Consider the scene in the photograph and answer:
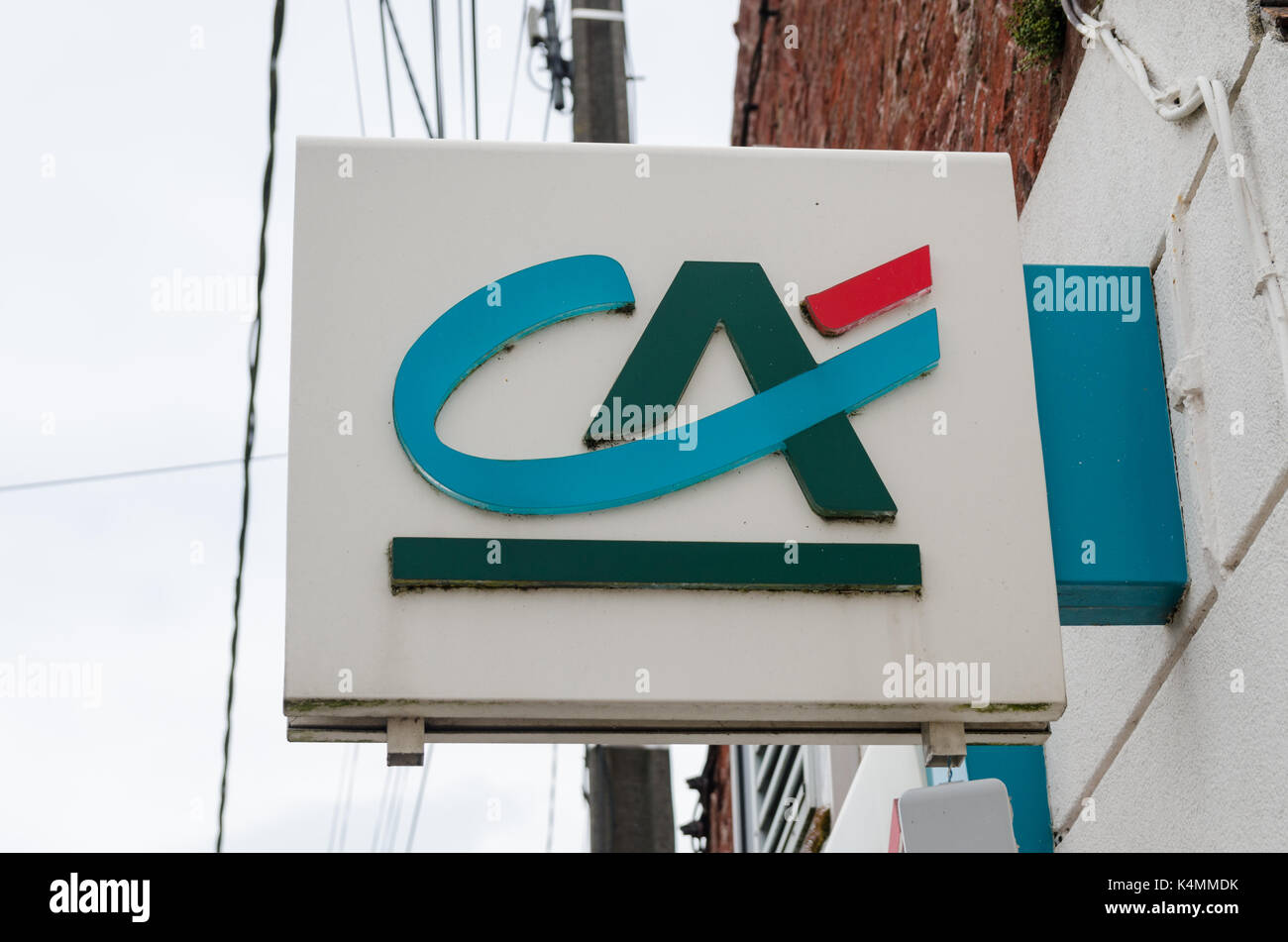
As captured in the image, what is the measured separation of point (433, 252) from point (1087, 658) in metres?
2.18

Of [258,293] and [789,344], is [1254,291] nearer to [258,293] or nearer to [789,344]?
[789,344]

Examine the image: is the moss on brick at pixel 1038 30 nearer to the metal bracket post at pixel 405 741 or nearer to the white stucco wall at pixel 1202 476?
the white stucco wall at pixel 1202 476

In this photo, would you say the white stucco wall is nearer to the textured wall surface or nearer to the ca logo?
the textured wall surface

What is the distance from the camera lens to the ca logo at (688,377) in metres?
3.51

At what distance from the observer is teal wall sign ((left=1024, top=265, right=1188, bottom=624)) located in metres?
3.64

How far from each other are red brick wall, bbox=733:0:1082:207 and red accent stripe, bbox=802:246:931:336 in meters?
1.42

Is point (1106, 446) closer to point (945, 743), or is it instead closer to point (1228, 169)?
point (1228, 169)

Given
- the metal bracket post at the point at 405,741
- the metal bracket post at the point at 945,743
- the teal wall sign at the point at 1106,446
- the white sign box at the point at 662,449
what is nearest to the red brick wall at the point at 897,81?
the teal wall sign at the point at 1106,446

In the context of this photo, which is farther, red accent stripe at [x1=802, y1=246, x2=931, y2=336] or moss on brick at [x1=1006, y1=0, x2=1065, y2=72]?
moss on brick at [x1=1006, y1=0, x2=1065, y2=72]

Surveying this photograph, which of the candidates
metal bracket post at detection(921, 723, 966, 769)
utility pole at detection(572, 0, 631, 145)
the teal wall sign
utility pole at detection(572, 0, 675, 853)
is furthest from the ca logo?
utility pole at detection(572, 0, 631, 145)

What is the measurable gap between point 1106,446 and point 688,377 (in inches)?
40.2

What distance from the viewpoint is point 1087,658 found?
4.47m

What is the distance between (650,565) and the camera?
11.3 ft

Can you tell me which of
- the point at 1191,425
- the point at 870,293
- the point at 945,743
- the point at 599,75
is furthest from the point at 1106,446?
the point at 599,75
